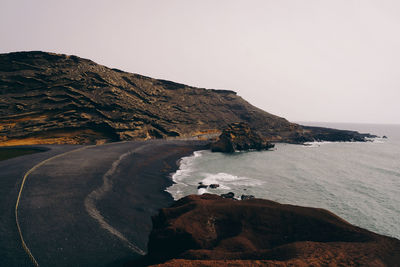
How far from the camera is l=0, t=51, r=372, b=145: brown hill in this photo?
4050cm

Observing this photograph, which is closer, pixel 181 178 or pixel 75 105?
pixel 181 178

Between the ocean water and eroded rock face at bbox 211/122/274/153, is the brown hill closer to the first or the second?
eroded rock face at bbox 211/122/274/153

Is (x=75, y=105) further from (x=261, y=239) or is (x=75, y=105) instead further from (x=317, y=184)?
(x=317, y=184)

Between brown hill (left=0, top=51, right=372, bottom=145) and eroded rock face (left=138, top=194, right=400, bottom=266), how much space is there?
4166cm

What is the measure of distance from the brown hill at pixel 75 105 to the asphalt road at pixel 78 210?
18852 millimetres

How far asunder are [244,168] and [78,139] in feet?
118

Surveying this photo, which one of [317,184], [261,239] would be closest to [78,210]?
[261,239]

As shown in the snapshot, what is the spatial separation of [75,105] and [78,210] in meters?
40.0

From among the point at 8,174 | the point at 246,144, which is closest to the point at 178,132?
the point at 246,144

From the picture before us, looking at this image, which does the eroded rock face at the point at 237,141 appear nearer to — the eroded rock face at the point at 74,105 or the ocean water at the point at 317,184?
the ocean water at the point at 317,184

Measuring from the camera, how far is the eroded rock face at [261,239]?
6289 millimetres

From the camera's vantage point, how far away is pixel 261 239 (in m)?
8.65

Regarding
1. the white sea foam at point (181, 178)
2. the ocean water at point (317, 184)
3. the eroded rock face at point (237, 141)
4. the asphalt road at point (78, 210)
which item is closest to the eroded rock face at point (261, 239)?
the asphalt road at point (78, 210)

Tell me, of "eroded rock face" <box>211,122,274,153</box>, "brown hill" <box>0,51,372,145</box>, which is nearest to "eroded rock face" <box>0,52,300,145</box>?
"brown hill" <box>0,51,372,145</box>
